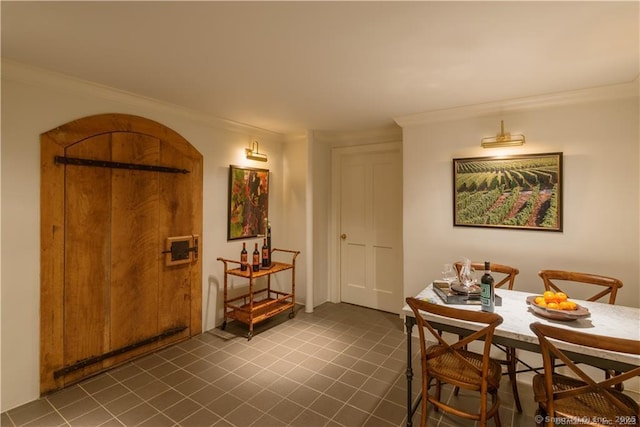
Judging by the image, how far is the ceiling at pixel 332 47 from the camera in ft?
5.08

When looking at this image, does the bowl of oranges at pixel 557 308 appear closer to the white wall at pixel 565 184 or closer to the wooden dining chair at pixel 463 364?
the wooden dining chair at pixel 463 364

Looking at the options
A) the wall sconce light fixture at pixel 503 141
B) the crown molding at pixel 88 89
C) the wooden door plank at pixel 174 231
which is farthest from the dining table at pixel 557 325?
the crown molding at pixel 88 89

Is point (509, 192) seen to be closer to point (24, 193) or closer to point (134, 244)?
point (134, 244)

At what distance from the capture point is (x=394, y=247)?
4113 mm

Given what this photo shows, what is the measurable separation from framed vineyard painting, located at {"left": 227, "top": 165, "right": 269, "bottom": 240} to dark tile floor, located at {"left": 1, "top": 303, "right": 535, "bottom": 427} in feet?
4.14

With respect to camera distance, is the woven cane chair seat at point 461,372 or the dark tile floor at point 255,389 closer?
the woven cane chair seat at point 461,372

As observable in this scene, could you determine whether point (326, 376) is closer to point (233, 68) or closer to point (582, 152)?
point (233, 68)

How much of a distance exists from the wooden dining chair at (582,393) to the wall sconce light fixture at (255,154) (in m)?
3.22

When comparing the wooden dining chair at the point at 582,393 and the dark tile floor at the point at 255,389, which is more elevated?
the wooden dining chair at the point at 582,393

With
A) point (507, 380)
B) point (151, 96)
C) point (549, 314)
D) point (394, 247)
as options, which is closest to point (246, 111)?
point (151, 96)

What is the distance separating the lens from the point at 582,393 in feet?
4.75

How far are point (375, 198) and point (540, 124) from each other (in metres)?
2.01

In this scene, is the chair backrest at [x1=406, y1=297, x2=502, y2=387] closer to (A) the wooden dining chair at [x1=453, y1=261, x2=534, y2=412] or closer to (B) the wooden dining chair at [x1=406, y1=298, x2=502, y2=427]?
(B) the wooden dining chair at [x1=406, y1=298, x2=502, y2=427]

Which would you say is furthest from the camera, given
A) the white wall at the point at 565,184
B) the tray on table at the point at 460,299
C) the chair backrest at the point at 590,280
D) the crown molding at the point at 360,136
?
the crown molding at the point at 360,136
